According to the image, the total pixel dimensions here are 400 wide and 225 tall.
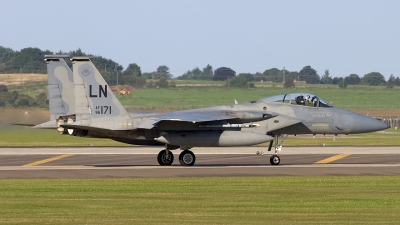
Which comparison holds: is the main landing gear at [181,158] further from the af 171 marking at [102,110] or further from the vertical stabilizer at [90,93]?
the af 171 marking at [102,110]

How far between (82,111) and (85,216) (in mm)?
12037

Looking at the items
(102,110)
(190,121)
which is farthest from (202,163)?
(102,110)

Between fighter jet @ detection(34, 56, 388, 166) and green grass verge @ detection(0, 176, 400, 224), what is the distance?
15.5ft

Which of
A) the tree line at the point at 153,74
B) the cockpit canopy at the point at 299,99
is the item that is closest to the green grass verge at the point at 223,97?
the tree line at the point at 153,74

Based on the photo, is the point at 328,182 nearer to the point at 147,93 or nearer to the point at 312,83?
the point at 147,93

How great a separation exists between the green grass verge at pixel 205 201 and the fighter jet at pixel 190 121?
473cm

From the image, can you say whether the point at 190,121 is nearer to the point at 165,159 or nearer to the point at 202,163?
the point at 165,159

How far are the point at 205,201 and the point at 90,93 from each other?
1058cm

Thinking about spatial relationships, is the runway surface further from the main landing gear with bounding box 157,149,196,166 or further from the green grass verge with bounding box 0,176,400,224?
the green grass verge with bounding box 0,176,400,224

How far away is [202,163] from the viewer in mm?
29859

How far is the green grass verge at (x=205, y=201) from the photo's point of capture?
14109 mm

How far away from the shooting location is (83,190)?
1895cm

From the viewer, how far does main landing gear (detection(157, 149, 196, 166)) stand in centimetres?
2791

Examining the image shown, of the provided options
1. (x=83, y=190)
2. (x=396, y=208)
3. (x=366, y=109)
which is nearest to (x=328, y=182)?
(x=396, y=208)
